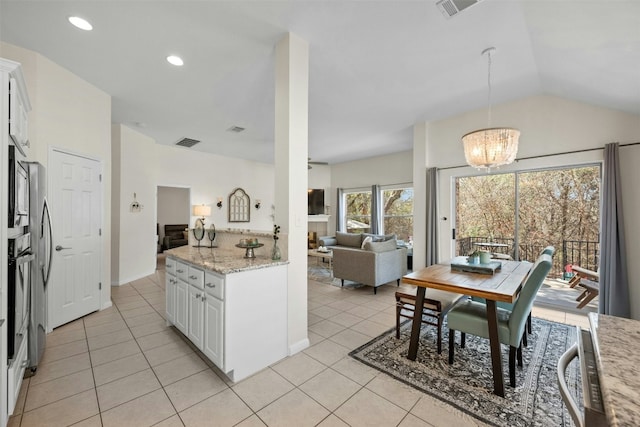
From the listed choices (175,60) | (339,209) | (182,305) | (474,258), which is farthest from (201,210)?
(474,258)

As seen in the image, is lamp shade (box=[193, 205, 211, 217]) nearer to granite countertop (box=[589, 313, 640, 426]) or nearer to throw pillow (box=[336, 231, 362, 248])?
throw pillow (box=[336, 231, 362, 248])

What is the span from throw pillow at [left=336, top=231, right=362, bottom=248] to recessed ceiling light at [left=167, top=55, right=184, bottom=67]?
4378mm

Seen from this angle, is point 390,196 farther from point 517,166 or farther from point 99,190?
point 99,190

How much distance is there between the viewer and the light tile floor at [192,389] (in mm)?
1764

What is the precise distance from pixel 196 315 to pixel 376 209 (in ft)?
19.4

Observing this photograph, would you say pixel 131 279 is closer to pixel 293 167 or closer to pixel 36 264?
pixel 36 264

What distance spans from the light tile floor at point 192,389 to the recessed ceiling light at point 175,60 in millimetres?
3039

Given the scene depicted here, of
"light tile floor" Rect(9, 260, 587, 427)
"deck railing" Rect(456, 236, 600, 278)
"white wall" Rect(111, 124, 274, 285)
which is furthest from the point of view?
"white wall" Rect(111, 124, 274, 285)

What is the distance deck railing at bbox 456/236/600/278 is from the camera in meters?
4.82

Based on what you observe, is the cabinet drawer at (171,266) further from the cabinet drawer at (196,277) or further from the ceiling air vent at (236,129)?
the ceiling air vent at (236,129)

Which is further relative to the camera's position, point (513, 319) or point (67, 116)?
point (67, 116)

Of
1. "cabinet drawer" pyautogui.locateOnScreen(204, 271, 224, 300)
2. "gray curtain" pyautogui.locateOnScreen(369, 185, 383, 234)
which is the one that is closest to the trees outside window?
"gray curtain" pyautogui.locateOnScreen(369, 185, 383, 234)

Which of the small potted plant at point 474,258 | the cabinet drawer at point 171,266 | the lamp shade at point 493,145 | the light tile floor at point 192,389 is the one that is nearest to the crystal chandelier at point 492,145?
the lamp shade at point 493,145

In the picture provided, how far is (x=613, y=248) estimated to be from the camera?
3270 millimetres
